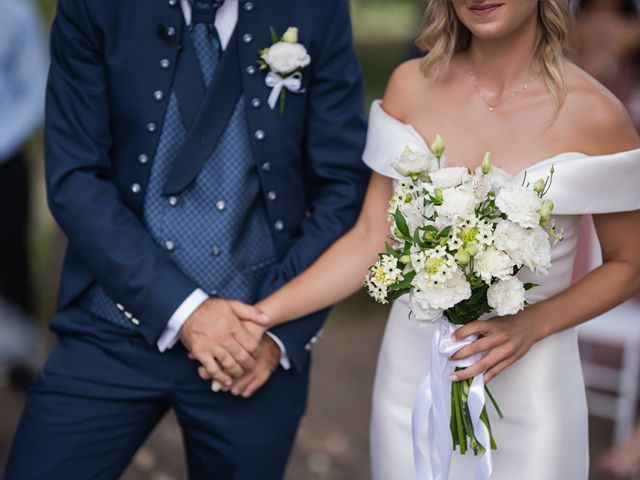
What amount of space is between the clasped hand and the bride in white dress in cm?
8

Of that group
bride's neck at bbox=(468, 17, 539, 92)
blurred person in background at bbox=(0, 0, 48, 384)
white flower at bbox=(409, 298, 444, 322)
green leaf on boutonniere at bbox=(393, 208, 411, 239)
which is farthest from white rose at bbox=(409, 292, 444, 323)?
blurred person in background at bbox=(0, 0, 48, 384)

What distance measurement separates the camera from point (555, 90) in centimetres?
299

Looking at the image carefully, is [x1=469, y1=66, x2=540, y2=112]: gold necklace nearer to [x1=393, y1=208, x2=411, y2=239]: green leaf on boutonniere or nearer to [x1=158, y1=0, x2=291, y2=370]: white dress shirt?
[x1=393, y1=208, x2=411, y2=239]: green leaf on boutonniere

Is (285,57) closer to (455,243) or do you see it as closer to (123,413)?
(455,243)

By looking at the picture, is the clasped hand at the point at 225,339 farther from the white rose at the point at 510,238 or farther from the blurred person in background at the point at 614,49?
the blurred person in background at the point at 614,49

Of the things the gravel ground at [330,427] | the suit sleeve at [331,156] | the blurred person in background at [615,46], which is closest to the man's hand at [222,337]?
the suit sleeve at [331,156]

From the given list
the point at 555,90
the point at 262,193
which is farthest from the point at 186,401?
the point at 555,90

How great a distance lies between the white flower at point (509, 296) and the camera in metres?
2.67

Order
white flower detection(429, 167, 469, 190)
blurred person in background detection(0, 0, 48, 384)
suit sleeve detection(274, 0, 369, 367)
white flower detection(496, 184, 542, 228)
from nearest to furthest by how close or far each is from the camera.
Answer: white flower detection(496, 184, 542, 228) → white flower detection(429, 167, 469, 190) → suit sleeve detection(274, 0, 369, 367) → blurred person in background detection(0, 0, 48, 384)

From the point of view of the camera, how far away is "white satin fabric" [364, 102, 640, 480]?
9.64 feet

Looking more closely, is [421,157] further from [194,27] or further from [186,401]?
[186,401]

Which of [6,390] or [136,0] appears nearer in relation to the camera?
[136,0]

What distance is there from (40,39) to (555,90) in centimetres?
375

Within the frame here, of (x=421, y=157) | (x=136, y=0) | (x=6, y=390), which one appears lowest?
(x=6, y=390)
